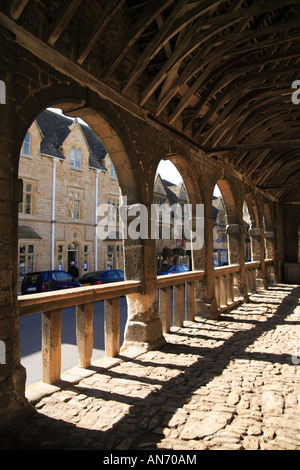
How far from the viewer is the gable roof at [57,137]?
15.3 meters

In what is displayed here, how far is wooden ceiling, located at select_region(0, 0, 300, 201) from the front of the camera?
10.4ft

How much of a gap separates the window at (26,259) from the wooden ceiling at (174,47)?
9.57m

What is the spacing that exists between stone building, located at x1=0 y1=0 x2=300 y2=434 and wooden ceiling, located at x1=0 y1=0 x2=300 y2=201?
0.05 ft

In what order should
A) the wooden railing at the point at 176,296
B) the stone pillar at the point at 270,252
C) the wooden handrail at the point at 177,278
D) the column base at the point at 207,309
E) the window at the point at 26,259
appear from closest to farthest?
1. the wooden handrail at the point at 177,278
2. the wooden railing at the point at 176,296
3. the column base at the point at 207,309
4. the stone pillar at the point at 270,252
5. the window at the point at 26,259

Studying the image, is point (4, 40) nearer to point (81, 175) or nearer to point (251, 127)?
point (251, 127)

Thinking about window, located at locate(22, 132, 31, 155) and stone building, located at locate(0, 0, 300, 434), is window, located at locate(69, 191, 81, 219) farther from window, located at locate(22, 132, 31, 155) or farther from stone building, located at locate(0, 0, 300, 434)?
stone building, located at locate(0, 0, 300, 434)

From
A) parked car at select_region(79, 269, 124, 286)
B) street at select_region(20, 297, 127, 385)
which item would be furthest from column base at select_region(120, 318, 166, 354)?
parked car at select_region(79, 269, 124, 286)

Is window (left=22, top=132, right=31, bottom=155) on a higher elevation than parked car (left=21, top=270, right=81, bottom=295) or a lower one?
higher

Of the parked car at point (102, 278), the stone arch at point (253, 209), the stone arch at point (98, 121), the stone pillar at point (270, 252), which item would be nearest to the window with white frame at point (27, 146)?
the parked car at point (102, 278)

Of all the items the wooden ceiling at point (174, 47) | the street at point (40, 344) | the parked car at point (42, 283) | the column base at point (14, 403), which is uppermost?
the wooden ceiling at point (174, 47)

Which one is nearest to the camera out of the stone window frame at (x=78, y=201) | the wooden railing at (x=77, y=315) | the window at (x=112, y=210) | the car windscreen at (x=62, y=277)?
the wooden railing at (x=77, y=315)

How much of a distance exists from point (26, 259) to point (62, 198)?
3.20 m

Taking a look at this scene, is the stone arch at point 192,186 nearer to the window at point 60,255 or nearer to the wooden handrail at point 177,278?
the wooden handrail at point 177,278
